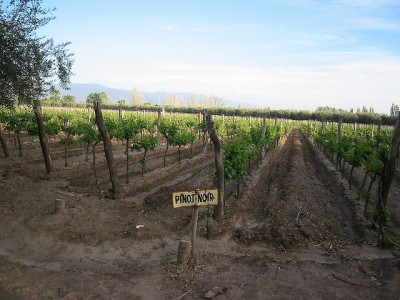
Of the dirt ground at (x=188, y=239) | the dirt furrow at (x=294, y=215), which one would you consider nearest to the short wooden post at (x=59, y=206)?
the dirt ground at (x=188, y=239)

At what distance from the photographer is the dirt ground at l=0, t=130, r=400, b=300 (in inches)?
277

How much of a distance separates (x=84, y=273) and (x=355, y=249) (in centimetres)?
682

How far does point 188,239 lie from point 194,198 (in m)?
2.44

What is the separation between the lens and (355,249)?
30.8ft

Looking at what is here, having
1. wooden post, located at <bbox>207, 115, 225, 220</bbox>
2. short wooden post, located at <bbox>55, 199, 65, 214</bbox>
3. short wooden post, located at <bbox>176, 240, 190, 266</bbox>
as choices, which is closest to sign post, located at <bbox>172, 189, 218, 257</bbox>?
short wooden post, located at <bbox>176, 240, 190, 266</bbox>

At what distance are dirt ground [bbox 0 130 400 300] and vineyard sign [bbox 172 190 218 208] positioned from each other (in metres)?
0.26

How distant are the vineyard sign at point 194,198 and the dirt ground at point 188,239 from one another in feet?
0.86

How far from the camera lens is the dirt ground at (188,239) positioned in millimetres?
7039

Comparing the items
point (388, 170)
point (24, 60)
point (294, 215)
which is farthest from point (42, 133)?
point (388, 170)

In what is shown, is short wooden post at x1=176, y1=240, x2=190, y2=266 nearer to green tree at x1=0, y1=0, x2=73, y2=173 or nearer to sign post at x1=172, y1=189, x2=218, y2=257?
sign post at x1=172, y1=189, x2=218, y2=257

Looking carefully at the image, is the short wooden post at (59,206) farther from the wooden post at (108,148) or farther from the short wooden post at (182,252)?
the short wooden post at (182,252)

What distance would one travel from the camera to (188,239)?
969 cm

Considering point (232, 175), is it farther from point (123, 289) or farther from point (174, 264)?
point (123, 289)

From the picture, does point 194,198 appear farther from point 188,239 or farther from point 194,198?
point 188,239
